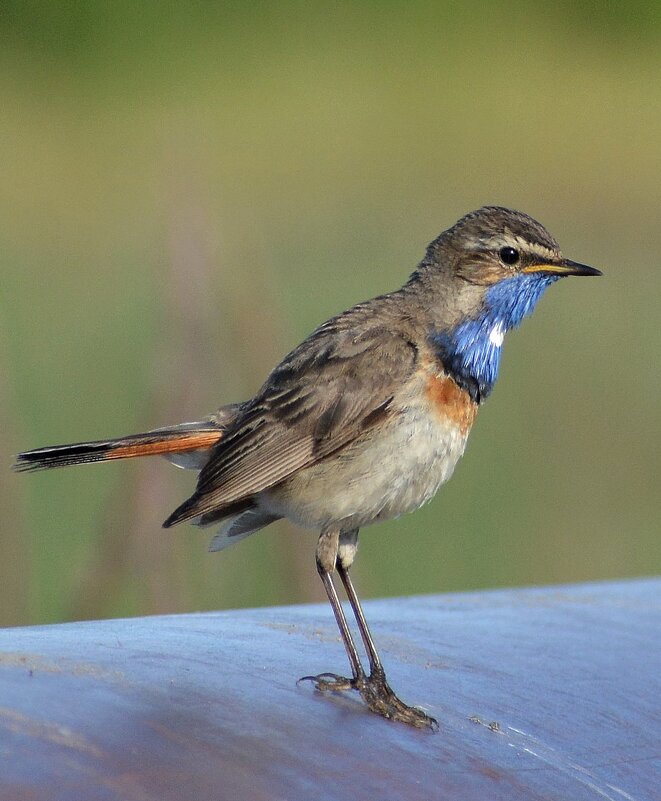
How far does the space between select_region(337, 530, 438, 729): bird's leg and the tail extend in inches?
21.0

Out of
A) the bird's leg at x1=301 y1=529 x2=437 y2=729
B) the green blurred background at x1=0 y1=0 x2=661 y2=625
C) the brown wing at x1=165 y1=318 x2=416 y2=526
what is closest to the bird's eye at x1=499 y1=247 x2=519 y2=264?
the brown wing at x1=165 y1=318 x2=416 y2=526

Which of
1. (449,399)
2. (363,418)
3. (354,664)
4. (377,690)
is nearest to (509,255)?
(449,399)

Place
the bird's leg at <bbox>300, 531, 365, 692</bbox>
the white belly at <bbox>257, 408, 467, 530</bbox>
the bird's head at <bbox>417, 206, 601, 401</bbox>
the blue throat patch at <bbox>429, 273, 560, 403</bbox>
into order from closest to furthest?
the bird's leg at <bbox>300, 531, 365, 692</bbox>, the white belly at <bbox>257, 408, 467, 530</bbox>, the blue throat patch at <bbox>429, 273, 560, 403</bbox>, the bird's head at <bbox>417, 206, 601, 401</bbox>

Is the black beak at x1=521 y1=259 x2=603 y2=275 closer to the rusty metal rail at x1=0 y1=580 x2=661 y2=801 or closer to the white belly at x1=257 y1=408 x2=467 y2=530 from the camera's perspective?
the white belly at x1=257 y1=408 x2=467 y2=530

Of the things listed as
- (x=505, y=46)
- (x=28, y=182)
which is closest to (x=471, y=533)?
(x=28, y=182)

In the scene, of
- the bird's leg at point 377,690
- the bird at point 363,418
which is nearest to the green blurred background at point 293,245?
the bird at point 363,418

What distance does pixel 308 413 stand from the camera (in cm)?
441

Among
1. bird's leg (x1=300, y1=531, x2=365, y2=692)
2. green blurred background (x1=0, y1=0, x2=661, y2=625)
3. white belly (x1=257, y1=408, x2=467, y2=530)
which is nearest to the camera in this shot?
bird's leg (x1=300, y1=531, x2=365, y2=692)

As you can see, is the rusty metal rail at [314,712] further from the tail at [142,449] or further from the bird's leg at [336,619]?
the tail at [142,449]

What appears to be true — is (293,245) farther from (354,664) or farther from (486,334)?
(354,664)

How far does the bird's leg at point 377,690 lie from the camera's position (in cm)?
333

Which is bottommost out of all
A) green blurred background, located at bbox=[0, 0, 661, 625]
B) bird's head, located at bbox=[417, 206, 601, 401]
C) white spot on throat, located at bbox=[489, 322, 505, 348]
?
green blurred background, located at bbox=[0, 0, 661, 625]

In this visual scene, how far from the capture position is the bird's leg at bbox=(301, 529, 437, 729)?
133 inches

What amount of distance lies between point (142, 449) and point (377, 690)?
1.14m
